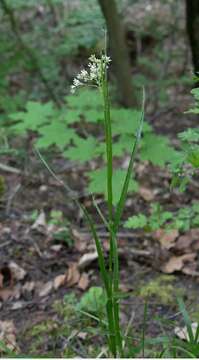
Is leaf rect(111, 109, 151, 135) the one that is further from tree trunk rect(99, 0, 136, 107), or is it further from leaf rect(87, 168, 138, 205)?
tree trunk rect(99, 0, 136, 107)

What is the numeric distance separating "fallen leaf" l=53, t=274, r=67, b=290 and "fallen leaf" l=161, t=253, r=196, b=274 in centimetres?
56

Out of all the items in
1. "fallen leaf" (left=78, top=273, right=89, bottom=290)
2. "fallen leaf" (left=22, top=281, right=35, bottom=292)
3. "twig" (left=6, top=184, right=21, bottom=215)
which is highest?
"twig" (left=6, top=184, right=21, bottom=215)

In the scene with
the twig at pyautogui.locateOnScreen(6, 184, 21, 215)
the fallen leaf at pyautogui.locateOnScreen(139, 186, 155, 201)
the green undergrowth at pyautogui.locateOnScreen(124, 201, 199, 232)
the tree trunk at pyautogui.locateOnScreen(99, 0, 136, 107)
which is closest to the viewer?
the green undergrowth at pyautogui.locateOnScreen(124, 201, 199, 232)

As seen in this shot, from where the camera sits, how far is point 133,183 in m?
2.77

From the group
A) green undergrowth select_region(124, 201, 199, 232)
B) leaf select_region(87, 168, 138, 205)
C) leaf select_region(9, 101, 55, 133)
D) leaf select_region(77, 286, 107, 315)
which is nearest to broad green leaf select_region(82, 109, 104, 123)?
leaf select_region(9, 101, 55, 133)

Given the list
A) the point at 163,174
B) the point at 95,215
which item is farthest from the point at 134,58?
the point at 95,215

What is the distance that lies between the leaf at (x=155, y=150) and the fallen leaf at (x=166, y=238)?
0.44 metres

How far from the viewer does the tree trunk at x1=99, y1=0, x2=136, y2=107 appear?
4188mm

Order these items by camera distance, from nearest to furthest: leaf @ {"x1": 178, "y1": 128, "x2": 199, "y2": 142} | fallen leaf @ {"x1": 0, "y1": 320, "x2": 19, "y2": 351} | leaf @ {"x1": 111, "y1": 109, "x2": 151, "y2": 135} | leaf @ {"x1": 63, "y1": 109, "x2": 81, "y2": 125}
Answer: leaf @ {"x1": 178, "y1": 128, "x2": 199, "y2": 142}, fallen leaf @ {"x1": 0, "y1": 320, "x2": 19, "y2": 351}, leaf @ {"x1": 111, "y1": 109, "x2": 151, "y2": 135}, leaf @ {"x1": 63, "y1": 109, "x2": 81, "y2": 125}

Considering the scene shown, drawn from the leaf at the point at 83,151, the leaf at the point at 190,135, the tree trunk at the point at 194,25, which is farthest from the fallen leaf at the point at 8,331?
the tree trunk at the point at 194,25

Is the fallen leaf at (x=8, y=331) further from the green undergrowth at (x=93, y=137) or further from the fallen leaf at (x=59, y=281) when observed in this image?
the green undergrowth at (x=93, y=137)

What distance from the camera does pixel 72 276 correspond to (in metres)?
2.63

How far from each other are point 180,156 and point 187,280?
3.75 ft

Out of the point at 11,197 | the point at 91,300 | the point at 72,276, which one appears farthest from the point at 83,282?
the point at 11,197
